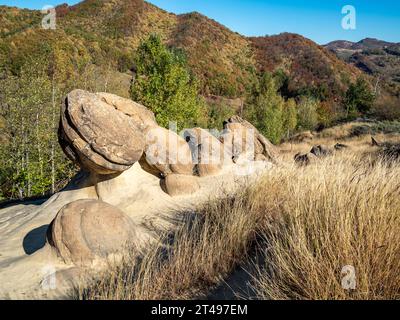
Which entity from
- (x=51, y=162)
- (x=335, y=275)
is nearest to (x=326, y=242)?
(x=335, y=275)

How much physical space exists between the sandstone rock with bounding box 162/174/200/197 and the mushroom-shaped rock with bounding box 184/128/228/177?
0.72 metres

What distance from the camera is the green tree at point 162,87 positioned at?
1466 cm

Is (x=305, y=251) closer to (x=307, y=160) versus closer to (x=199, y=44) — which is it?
(x=307, y=160)

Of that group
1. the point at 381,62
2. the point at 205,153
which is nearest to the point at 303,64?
the point at 381,62

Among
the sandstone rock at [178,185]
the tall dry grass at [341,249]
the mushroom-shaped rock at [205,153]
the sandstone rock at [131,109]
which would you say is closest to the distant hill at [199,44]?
the mushroom-shaped rock at [205,153]

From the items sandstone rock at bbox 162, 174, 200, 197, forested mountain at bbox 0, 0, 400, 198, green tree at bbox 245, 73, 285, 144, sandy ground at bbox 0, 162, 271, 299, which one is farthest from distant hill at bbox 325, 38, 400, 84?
sandy ground at bbox 0, 162, 271, 299

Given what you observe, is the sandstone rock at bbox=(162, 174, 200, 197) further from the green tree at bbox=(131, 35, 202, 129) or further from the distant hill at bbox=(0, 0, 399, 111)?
the distant hill at bbox=(0, 0, 399, 111)

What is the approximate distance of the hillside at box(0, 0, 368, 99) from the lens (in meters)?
50.8

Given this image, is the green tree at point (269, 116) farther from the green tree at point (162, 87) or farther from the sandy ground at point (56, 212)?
the sandy ground at point (56, 212)

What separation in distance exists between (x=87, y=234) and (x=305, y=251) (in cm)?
279

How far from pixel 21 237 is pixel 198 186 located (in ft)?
9.91

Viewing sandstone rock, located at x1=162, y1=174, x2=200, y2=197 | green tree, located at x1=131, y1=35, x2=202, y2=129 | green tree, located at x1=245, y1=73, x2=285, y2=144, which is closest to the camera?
A: sandstone rock, located at x1=162, y1=174, x2=200, y2=197
